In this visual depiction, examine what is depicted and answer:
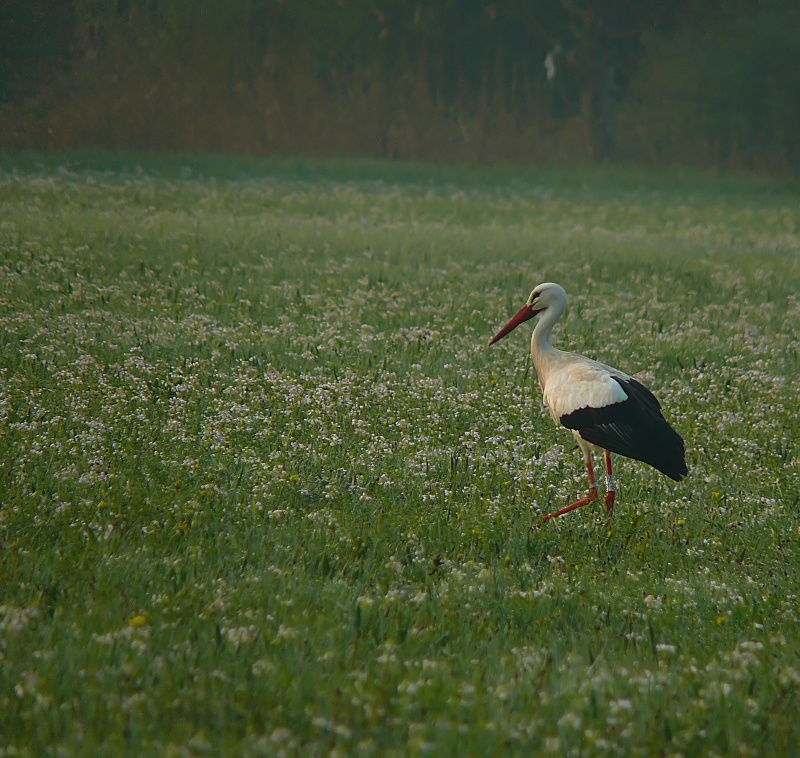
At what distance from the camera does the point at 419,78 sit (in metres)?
40.4

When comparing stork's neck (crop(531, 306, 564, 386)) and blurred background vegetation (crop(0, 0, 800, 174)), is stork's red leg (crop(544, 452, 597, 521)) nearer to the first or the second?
stork's neck (crop(531, 306, 564, 386))

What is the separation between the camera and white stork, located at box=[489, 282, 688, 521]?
22.5ft

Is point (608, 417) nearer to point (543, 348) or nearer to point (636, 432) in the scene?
point (636, 432)

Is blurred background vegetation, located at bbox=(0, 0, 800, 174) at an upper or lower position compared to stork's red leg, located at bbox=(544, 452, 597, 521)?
upper

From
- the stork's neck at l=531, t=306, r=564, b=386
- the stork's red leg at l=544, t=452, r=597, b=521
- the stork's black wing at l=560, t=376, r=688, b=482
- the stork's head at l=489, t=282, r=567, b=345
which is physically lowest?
the stork's red leg at l=544, t=452, r=597, b=521

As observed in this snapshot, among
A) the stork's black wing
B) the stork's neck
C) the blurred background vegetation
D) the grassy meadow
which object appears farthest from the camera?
the blurred background vegetation

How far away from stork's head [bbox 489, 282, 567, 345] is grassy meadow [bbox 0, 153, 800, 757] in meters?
0.88

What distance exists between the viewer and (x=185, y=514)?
6359mm

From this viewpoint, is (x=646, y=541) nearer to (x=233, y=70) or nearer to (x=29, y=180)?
(x=29, y=180)

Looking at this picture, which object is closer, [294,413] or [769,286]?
[294,413]

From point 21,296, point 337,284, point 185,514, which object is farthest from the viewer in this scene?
point 337,284

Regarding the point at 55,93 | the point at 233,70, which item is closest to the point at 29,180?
the point at 55,93

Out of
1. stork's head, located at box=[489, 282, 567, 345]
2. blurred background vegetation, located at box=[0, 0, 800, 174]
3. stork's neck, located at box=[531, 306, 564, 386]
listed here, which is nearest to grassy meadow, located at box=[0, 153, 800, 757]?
stork's neck, located at box=[531, 306, 564, 386]

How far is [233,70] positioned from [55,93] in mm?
7248
